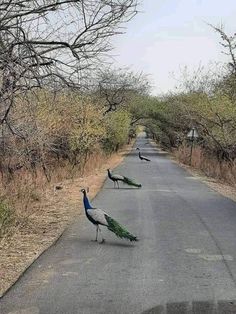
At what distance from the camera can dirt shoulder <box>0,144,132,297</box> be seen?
7.74 metres

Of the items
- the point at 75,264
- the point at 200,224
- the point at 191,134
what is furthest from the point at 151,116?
the point at 75,264

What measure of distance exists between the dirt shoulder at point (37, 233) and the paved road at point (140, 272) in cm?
22

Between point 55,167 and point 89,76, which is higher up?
point 89,76

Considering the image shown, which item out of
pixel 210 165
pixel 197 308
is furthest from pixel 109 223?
pixel 210 165

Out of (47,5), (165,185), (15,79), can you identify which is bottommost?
(165,185)

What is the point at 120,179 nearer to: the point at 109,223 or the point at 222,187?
the point at 222,187

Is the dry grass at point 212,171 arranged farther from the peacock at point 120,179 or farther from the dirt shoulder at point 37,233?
the dirt shoulder at point 37,233

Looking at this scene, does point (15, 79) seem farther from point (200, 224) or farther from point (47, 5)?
point (200, 224)

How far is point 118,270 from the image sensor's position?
760 centimetres

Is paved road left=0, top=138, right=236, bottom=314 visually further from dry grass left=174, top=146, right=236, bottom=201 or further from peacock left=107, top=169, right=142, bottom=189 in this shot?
dry grass left=174, top=146, right=236, bottom=201

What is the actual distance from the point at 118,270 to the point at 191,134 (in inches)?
1179

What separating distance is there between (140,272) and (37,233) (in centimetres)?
366

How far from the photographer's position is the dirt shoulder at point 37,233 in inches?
305

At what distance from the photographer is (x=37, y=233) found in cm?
1059
